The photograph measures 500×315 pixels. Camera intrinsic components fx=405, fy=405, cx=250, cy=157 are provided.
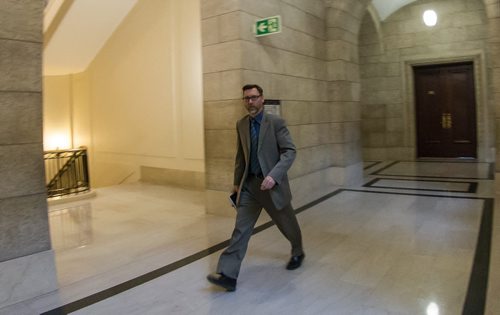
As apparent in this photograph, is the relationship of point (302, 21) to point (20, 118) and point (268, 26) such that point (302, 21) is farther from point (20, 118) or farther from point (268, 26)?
point (20, 118)

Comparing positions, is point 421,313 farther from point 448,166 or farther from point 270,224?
point 448,166

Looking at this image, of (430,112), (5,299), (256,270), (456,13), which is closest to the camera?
(5,299)

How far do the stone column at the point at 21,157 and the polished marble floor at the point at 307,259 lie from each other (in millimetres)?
224

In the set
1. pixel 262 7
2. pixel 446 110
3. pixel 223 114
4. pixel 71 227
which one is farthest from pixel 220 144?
pixel 446 110

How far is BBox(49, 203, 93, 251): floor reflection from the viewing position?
455 centimetres

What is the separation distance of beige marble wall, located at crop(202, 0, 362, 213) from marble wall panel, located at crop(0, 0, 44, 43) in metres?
2.54

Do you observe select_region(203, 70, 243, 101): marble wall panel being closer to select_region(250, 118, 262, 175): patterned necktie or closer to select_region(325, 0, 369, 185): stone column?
select_region(250, 118, 262, 175): patterned necktie

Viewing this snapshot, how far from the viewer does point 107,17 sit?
9.15 metres

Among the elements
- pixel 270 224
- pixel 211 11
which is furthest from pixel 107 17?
pixel 270 224

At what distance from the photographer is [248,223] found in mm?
3084

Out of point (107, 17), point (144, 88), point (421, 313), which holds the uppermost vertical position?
point (107, 17)

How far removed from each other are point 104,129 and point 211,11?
234 inches

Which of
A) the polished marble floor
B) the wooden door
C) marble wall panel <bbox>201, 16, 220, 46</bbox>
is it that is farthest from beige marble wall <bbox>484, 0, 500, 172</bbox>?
the wooden door

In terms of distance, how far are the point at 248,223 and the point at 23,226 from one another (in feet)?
5.40
